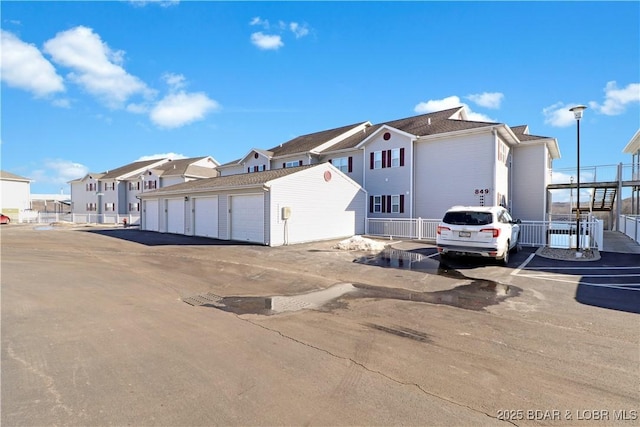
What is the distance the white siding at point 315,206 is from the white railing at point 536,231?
A: 1.95 m

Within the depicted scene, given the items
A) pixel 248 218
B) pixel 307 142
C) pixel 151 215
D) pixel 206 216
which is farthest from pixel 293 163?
pixel 151 215

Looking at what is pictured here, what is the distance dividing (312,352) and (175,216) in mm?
21333

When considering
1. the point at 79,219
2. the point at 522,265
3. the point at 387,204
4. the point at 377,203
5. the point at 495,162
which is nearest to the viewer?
the point at 522,265

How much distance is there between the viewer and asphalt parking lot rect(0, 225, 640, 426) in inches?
116

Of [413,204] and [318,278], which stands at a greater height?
[413,204]

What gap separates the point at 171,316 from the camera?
5547 millimetres

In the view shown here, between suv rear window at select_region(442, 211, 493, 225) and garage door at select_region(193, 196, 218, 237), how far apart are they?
13254 millimetres

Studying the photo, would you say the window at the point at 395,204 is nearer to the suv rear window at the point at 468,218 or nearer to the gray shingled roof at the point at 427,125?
the gray shingled roof at the point at 427,125

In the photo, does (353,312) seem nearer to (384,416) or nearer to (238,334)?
(238,334)

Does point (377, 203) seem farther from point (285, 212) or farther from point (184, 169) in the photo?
point (184, 169)

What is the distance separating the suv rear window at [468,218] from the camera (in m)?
10.4

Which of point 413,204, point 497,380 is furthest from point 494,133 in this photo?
point 497,380

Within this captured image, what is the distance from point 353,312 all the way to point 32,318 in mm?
5248

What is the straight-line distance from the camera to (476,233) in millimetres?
10336
